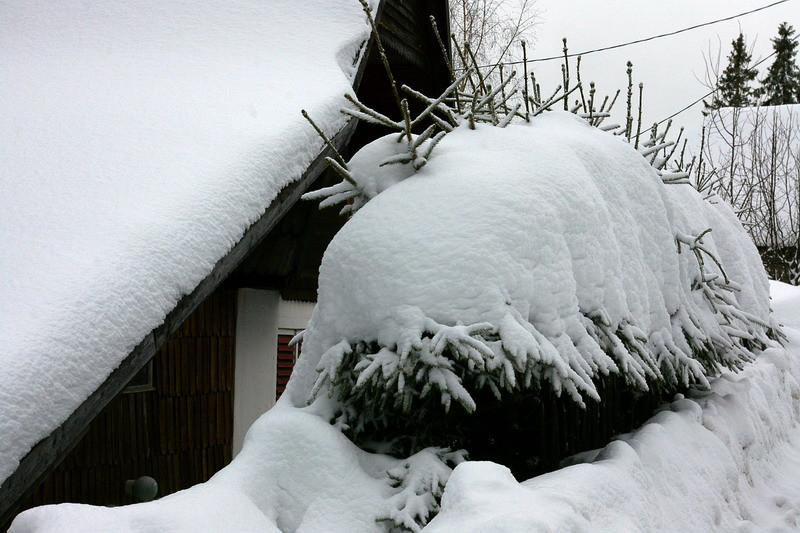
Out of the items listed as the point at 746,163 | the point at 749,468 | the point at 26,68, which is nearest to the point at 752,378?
the point at 749,468

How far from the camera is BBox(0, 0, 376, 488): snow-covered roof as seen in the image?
286 cm

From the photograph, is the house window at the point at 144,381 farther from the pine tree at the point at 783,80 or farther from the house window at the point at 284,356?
the pine tree at the point at 783,80

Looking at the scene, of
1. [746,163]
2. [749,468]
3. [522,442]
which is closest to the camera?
[522,442]

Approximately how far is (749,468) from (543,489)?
9.26ft

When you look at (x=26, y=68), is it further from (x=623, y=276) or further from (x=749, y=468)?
(x=749, y=468)

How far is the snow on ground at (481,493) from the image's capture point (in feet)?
6.62

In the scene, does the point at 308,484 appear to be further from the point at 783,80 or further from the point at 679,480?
the point at 783,80

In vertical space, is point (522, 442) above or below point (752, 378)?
above

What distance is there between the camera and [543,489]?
222 centimetres

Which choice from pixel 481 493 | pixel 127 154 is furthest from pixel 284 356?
pixel 481 493

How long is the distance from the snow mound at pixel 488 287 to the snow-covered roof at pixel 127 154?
2.65 ft

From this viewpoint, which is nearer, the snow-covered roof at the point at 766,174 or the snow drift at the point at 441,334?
the snow drift at the point at 441,334

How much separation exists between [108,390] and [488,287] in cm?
150

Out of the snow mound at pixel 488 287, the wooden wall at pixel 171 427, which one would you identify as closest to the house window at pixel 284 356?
the wooden wall at pixel 171 427
